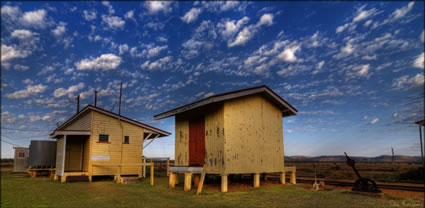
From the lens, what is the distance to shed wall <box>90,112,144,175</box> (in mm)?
20156

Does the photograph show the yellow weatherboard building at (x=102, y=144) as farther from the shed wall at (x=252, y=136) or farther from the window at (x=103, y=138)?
the shed wall at (x=252, y=136)

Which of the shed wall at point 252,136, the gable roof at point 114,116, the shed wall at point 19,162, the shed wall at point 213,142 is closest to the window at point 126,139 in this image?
the gable roof at point 114,116

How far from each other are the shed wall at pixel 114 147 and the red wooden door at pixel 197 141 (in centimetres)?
655

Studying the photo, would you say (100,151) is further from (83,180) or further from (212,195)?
(212,195)

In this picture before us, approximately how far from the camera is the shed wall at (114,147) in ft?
66.1

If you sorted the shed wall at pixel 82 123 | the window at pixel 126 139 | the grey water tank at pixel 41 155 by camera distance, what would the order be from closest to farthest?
the shed wall at pixel 82 123, the window at pixel 126 139, the grey water tank at pixel 41 155

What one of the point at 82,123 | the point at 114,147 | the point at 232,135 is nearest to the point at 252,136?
the point at 232,135

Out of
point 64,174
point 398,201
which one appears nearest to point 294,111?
point 398,201

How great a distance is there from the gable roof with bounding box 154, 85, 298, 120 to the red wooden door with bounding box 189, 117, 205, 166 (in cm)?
103

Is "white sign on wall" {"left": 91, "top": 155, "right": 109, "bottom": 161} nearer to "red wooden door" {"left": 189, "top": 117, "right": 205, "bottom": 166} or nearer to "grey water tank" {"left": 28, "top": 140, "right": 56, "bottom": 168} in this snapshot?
"red wooden door" {"left": 189, "top": 117, "right": 205, "bottom": 166}

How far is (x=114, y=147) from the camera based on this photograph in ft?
68.4

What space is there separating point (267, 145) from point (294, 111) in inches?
116

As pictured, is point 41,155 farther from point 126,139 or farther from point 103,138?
point 126,139

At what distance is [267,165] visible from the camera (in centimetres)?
1423
